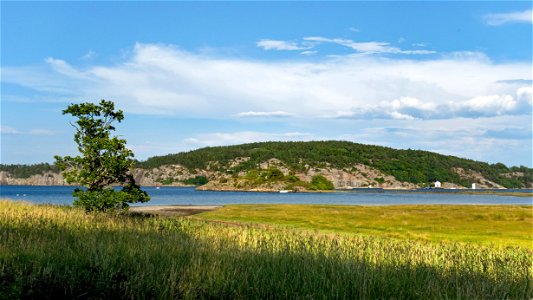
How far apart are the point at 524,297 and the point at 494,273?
2941 millimetres

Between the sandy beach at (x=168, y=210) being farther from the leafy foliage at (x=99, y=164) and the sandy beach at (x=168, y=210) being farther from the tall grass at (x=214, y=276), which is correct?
the tall grass at (x=214, y=276)

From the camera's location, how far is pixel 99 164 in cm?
3734

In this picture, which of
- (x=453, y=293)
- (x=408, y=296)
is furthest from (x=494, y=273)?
(x=408, y=296)

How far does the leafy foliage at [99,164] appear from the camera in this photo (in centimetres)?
3575

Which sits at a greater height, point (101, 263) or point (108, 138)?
point (108, 138)

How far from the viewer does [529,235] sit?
40438 millimetres

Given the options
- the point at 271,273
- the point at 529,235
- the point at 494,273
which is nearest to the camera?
the point at 271,273

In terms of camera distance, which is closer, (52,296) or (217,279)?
(52,296)

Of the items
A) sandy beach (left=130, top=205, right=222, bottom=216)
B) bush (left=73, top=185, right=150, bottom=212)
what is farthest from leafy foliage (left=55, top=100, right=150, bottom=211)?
sandy beach (left=130, top=205, right=222, bottom=216)

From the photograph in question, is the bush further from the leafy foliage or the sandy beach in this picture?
the sandy beach

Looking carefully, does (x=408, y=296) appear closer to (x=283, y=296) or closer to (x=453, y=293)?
(x=453, y=293)

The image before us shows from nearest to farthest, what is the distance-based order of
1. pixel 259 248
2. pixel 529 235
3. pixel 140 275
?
1. pixel 140 275
2. pixel 259 248
3. pixel 529 235

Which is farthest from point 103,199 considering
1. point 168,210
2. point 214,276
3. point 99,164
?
point 168,210

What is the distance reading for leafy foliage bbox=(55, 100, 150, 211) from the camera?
3575 cm
